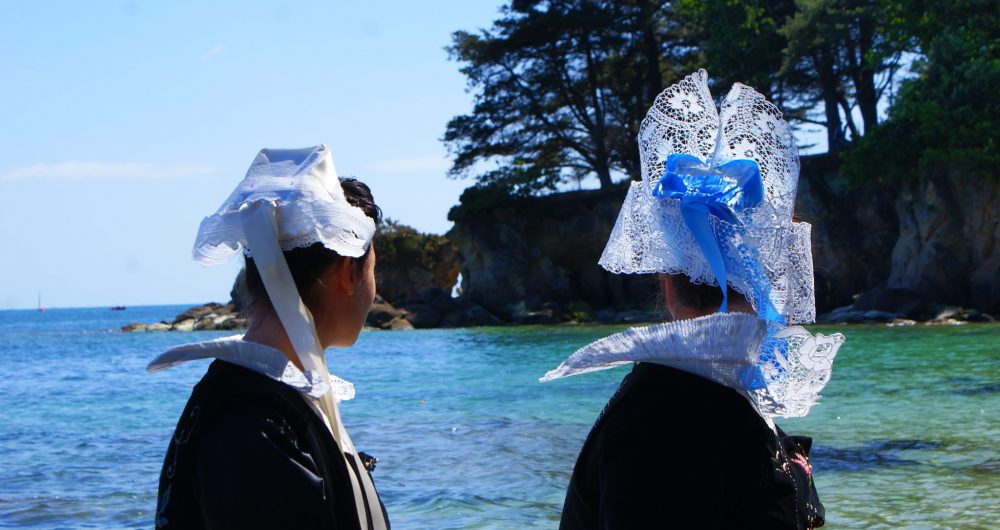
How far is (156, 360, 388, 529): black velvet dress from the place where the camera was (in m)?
1.59

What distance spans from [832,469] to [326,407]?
6.55 meters

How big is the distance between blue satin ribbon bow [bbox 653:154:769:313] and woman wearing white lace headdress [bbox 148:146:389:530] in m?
0.60

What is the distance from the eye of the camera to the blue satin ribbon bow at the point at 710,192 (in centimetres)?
190

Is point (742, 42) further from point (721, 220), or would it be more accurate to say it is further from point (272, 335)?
point (272, 335)

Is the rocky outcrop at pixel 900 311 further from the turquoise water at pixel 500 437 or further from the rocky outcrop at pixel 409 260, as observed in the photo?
the rocky outcrop at pixel 409 260

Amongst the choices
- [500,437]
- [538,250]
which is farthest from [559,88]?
[500,437]

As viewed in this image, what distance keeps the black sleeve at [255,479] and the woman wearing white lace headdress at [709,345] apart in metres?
0.48

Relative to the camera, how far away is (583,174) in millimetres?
35594

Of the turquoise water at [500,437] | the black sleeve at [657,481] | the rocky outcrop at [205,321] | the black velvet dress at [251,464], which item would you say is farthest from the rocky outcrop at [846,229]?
the black velvet dress at [251,464]

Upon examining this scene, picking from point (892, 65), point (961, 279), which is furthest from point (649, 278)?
point (892, 65)

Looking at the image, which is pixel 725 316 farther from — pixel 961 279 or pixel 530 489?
pixel 961 279

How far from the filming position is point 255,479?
159 cm

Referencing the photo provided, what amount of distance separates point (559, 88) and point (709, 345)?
33411 mm

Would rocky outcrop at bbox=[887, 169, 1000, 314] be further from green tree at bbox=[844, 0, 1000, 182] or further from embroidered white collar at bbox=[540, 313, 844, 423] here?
embroidered white collar at bbox=[540, 313, 844, 423]
